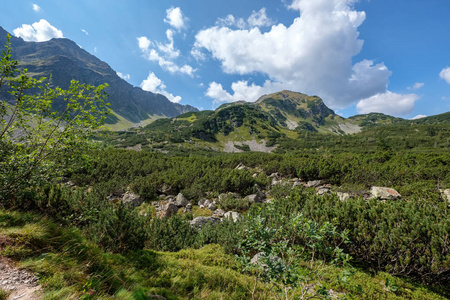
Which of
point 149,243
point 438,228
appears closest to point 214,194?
point 149,243

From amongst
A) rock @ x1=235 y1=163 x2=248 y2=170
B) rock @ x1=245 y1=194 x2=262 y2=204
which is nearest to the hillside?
rock @ x1=235 y1=163 x2=248 y2=170

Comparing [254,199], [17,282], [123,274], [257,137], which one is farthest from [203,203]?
[257,137]

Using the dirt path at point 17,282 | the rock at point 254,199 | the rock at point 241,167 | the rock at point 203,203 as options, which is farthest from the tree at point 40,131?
the rock at point 241,167

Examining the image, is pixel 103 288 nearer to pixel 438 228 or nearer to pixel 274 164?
pixel 438 228

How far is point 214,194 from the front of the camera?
21.0m

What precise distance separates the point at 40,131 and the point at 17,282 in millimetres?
4295

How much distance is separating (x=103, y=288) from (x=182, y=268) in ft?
10.9

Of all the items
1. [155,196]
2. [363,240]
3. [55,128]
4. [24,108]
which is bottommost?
[155,196]

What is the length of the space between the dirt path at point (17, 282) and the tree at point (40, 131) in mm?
2295

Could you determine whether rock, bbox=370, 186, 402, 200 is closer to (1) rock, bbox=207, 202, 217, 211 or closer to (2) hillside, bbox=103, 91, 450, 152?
(1) rock, bbox=207, 202, 217, 211

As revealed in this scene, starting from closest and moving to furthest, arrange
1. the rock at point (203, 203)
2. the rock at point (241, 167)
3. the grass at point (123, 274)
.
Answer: the grass at point (123, 274) < the rock at point (203, 203) < the rock at point (241, 167)

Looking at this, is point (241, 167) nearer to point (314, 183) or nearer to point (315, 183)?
point (314, 183)

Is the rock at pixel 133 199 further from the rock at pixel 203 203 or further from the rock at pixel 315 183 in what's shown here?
the rock at pixel 315 183

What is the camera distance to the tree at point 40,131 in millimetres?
4797
